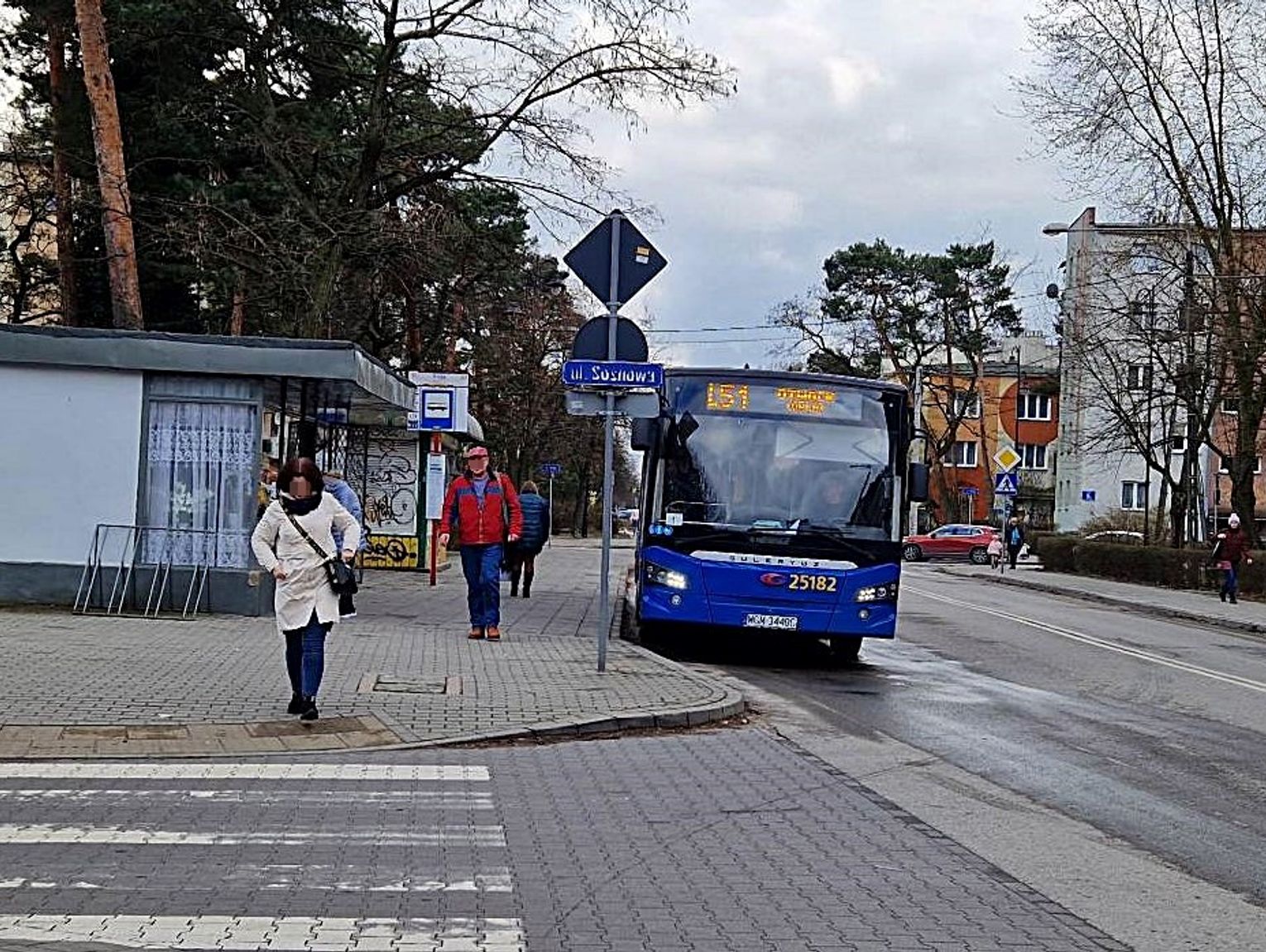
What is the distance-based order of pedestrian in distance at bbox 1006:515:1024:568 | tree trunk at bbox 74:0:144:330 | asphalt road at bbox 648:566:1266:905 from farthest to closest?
pedestrian in distance at bbox 1006:515:1024:568
tree trunk at bbox 74:0:144:330
asphalt road at bbox 648:566:1266:905

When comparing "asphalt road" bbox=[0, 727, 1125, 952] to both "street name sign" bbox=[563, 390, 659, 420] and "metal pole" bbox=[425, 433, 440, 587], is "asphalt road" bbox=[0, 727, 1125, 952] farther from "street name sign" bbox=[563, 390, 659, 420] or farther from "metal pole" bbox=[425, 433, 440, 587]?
"metal pole" bbox=[425, 433, 440, 587]

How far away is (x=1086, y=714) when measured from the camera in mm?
13133

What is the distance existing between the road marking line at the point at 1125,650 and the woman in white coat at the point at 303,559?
984 centimetres

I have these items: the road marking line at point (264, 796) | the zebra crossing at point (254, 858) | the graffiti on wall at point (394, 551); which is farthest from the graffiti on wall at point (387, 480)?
the road marking line at point (264, 796)

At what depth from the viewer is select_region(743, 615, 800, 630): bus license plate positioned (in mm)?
15570

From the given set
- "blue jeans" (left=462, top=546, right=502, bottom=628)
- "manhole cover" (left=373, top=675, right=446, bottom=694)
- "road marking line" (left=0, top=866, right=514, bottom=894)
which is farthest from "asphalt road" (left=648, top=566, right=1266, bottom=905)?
"road marking line" (left=0, top=866, right=514, bottom=894)

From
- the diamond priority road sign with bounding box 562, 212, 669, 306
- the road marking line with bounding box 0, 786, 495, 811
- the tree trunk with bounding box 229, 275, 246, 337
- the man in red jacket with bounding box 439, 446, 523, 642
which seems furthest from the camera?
the tree trunk with bounding box 229, 275, 246, 337

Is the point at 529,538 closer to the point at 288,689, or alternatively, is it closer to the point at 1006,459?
the point at 288,689

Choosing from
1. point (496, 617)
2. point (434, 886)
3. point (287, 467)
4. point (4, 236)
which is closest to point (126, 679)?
point (287, 467)

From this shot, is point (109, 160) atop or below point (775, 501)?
atop

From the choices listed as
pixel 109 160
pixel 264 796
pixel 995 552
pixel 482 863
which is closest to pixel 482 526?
pixel 264 796

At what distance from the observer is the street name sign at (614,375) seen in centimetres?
1272

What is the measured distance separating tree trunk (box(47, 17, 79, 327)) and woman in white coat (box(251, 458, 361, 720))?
1620cm

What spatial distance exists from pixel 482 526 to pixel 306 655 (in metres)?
5.24
